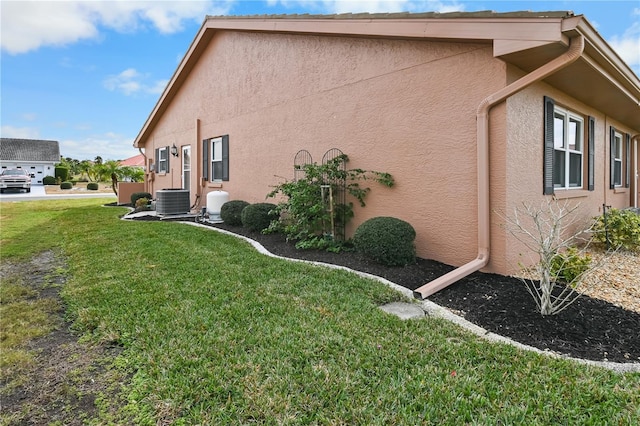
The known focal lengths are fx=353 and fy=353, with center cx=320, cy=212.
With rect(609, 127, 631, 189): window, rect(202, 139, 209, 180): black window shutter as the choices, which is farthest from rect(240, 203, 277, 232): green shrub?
rect(609, 127, 631, 189): window

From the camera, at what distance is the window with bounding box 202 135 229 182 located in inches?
443

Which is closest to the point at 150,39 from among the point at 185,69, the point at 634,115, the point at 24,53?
the point at 185,69

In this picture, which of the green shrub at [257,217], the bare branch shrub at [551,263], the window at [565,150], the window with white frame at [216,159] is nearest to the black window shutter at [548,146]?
the window at [565,150]

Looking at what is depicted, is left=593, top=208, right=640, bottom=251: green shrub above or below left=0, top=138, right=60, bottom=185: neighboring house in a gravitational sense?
below

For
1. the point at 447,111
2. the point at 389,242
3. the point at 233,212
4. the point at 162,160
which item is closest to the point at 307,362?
the point at 389,242

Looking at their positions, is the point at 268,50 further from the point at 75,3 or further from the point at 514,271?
the point at 514,271

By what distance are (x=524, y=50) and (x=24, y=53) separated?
1444 cm

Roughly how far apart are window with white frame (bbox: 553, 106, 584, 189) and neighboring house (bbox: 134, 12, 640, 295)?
0.13ft

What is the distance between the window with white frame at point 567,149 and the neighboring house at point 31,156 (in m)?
50.3

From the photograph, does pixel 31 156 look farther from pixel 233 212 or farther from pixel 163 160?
pixel 233 212

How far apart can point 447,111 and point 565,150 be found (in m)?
3.18

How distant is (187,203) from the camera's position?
12.0 m

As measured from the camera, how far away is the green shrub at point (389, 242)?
5.38 m

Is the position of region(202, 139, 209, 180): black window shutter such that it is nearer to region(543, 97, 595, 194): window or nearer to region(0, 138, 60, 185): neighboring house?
region(543, 97, 595, 194): window
